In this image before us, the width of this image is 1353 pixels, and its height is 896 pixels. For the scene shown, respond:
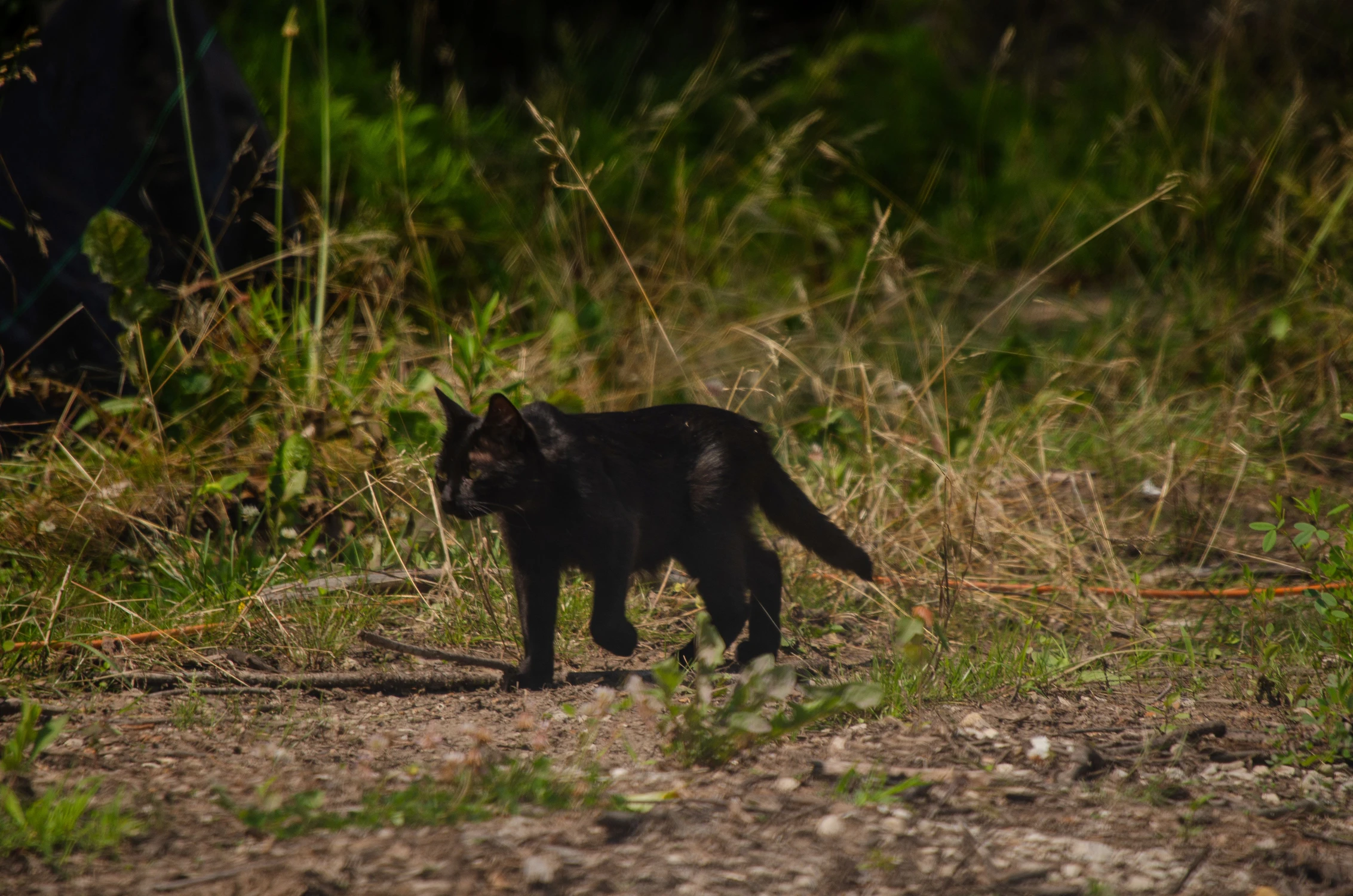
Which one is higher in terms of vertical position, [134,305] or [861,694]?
[134,305]

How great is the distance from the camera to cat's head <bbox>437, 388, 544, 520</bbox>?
106 inches

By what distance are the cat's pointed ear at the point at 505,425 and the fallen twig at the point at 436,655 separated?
562 mm

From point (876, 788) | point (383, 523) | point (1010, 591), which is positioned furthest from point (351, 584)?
point (1010, 591)

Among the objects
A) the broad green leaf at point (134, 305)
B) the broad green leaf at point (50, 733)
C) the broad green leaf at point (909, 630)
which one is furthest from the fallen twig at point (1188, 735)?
the broad green leaf at point (134, 305)

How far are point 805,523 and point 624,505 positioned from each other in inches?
23.6

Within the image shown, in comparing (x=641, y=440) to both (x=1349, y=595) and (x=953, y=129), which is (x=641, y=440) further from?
(x=953, y=129)

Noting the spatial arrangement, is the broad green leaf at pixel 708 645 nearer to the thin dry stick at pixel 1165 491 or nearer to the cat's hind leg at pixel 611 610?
the cat's hind leg at pixel 611 610

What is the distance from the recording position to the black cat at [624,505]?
107 inches

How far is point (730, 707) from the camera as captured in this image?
Answer: 7.10 feet

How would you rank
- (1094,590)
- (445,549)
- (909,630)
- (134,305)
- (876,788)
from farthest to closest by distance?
1. (134,305)
2. (1094,590)
3. (445,549)
4. (909,630)
5. (876,788)

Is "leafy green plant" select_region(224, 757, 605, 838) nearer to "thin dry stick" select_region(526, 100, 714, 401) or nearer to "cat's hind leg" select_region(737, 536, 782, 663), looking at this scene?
"cat's hind leg" select_region(737, 536, 782, 663)

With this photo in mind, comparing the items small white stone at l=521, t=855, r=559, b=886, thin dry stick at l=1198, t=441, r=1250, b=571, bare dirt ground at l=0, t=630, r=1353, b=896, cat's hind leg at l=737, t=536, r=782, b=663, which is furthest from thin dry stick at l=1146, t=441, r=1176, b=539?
small white stone at l=521, t=855, r=559, b=886

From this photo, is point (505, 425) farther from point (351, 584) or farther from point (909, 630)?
point (909, 630)

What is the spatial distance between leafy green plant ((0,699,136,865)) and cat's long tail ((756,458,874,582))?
176 cm
